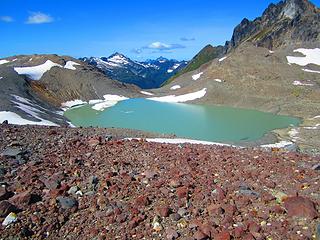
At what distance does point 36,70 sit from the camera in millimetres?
103562

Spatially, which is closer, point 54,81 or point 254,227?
point 254,227

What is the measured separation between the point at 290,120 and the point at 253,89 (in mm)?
27819

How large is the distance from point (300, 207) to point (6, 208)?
7106mm

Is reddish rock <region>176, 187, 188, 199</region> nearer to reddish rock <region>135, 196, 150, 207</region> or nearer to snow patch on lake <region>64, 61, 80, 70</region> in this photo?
reddish rock <region>135, 196, 150, 207</region>

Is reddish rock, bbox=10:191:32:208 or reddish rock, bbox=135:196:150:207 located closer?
reddish rock, bbox=10:191:32:208

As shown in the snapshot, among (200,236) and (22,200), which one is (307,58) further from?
(22,200)

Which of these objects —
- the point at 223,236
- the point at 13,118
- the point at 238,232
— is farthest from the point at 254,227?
the point at 13,118

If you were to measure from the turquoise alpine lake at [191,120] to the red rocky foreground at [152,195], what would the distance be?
31832 millimetres

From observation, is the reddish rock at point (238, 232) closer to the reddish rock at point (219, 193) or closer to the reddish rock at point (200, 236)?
the reddish rock at point (200, 236)

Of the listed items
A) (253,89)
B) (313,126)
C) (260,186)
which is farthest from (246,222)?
(253,89)

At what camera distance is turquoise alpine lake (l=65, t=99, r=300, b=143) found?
51406 mm

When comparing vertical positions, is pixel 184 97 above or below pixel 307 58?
below

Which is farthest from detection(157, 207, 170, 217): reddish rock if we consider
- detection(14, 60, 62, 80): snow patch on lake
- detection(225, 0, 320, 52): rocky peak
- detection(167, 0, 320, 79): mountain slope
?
detection(225, 0, 320, 52): rocky peak

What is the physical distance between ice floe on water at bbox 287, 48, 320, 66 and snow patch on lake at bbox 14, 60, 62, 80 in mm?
68492
